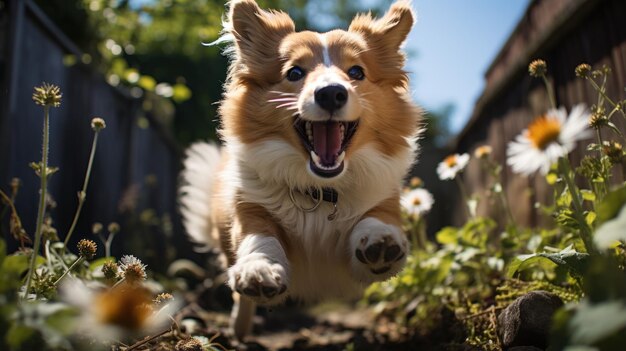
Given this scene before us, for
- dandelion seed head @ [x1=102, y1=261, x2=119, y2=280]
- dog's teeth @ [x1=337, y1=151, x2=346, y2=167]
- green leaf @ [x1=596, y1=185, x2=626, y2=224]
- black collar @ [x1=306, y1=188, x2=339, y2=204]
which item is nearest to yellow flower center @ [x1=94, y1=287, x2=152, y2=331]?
dandelion seed head @ [x1=102, y1=261, x2=119, y2=280]

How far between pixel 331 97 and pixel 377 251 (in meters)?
0.72

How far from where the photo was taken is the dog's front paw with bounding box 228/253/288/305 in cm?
200

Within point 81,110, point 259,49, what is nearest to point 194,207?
point 81,110

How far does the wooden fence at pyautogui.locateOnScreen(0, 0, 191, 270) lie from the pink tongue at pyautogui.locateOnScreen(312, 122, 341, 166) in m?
1.78

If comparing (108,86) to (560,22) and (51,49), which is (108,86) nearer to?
(51,49)

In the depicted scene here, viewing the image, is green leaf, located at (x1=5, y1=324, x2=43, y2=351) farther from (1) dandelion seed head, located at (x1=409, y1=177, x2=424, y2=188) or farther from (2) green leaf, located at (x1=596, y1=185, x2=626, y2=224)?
(1) dandelion seed head, located at (x1=409, y1=177, x2=424, y2=188)

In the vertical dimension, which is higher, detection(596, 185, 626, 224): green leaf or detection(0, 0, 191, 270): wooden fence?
detection(0, 0, 191, 270): wooden fence

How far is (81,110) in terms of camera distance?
425 centimetres

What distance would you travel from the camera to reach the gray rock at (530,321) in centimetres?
202

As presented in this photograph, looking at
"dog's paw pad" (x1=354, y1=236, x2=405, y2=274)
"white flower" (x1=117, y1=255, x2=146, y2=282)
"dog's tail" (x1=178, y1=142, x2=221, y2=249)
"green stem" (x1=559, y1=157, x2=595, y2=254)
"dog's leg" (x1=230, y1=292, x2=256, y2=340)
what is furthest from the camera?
"dog's tail" (x1=178, y1=142, x2=221, y2=249)

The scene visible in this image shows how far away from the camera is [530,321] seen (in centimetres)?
204

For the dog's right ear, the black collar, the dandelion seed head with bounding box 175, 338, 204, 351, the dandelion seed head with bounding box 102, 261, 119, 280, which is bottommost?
the dandelion seed head with bounding box 175, 338, 204, 351

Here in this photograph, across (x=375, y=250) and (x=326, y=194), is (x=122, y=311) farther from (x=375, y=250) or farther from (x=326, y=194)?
(x=326, y=194)

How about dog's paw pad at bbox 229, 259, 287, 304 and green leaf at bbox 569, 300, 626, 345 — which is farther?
dog's paw pad at bbox 229, 259, 287, 304
